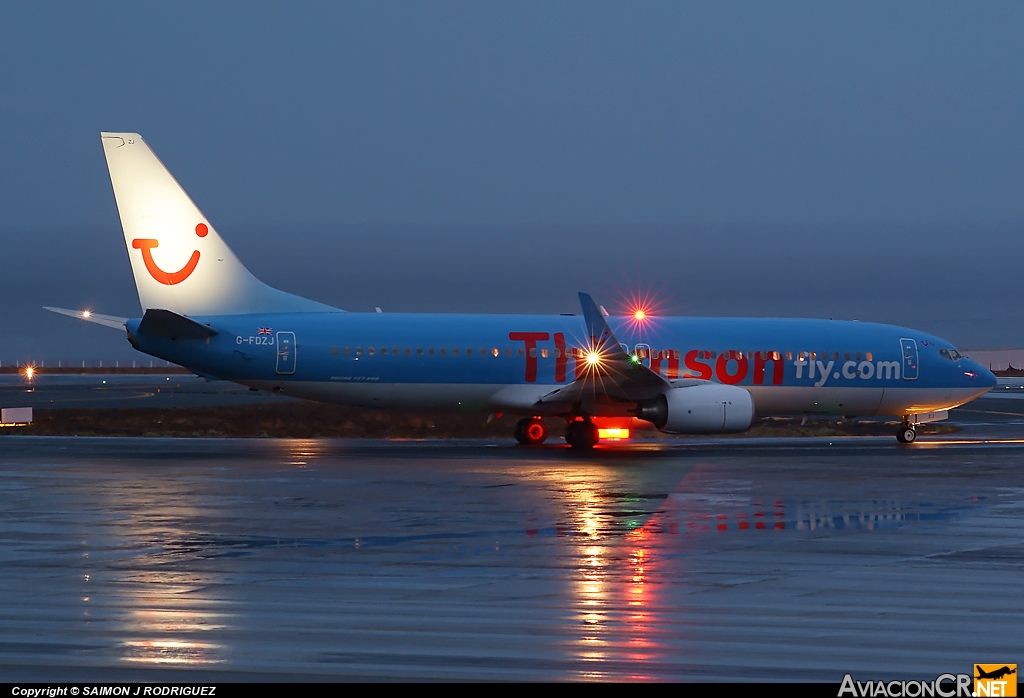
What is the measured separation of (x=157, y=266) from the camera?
1212 inches

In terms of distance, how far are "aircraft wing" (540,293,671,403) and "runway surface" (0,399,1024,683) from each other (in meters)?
4.85

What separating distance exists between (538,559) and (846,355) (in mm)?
22854

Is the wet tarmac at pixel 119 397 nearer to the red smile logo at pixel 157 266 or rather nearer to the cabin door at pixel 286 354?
the red smile logo at pixel 157 266

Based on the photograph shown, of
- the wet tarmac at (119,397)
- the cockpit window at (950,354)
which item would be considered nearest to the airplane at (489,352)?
the cockpit window at (950,354)

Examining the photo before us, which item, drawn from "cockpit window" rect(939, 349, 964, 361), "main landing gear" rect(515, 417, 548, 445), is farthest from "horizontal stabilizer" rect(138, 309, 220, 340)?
"cockpit window" rect(939, 349, 964, 361)

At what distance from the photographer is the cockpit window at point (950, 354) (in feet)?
118

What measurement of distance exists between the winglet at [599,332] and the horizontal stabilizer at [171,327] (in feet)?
28.3

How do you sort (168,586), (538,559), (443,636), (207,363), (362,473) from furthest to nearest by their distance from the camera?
1. (207,363)
2. (362,473)
3. (538,559)
4. (168,586)
5. (443,636)

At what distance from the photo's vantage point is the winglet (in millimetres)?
29453

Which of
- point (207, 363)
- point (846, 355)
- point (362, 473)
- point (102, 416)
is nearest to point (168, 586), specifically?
point (362, 473)

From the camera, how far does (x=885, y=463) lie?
2727cm

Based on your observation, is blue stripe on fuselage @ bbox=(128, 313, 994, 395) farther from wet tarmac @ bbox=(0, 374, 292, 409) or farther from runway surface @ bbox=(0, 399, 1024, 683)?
wet tarmac @ bbox=(0, 374, 292, 409)

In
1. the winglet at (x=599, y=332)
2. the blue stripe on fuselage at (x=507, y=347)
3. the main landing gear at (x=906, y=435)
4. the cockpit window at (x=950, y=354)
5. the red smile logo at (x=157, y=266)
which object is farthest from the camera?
the cockpit window at (x=950, y=354)

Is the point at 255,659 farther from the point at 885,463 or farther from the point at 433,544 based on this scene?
the point at 885,463
